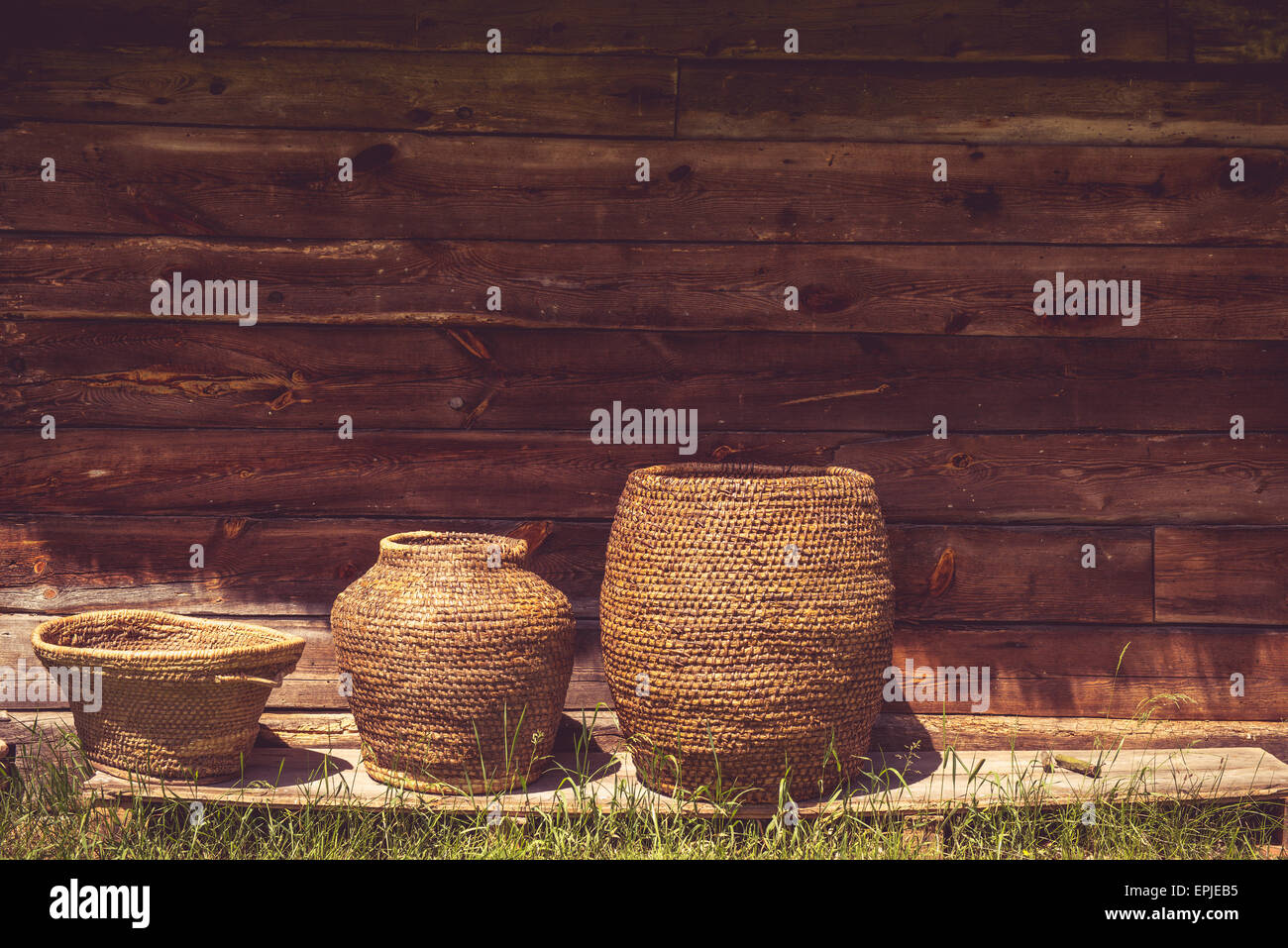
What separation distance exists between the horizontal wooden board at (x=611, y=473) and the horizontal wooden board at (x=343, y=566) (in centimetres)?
5

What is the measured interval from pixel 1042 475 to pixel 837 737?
3.27ft

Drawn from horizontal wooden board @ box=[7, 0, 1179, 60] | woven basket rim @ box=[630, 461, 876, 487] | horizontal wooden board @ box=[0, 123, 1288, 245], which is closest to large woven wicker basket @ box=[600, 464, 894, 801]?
woven basket rim @ box=[630, 461, 876, 487]

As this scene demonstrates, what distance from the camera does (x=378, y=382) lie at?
114 inches

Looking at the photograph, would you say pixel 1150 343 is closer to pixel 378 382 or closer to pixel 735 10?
pixel 735 10

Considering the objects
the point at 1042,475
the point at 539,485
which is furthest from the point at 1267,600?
the point at 539,485

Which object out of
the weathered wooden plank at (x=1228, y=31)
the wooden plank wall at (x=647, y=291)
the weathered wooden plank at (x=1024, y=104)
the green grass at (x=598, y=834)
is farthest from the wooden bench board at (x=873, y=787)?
the weathered wooden plank at (x=1228, y=31)

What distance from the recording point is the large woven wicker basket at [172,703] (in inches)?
96.7

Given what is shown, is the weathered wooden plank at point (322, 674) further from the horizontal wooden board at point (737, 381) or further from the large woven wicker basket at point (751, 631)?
the horizontal wooden board at point (737, 381)

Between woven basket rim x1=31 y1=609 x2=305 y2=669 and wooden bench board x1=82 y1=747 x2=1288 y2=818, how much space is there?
0.30 metres

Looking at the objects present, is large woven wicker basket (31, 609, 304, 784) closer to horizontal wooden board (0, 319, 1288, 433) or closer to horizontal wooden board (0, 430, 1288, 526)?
horizontal wooden board (0, 430, 1288, 526)

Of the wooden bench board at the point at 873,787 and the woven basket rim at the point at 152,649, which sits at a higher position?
the woven basket rim at the point at 152,649

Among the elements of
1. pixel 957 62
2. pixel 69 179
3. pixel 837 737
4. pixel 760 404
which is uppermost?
pixel 957 62

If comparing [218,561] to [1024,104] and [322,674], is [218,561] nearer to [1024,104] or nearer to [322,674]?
[322,674]

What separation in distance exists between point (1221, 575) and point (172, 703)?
279 centimetres
